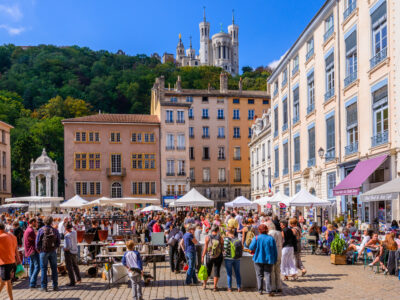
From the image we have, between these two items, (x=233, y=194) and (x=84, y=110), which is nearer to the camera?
(x=233, y=194)

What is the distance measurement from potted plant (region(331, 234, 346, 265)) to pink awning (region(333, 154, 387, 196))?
4.72m

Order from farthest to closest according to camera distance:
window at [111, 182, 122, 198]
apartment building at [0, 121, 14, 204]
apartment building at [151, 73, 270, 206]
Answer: apartment building at [151, 73, 270, 206] → apartment building at [0, 121, 14, 204] → window at [111, 182, 122, 198]

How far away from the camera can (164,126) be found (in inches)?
2200

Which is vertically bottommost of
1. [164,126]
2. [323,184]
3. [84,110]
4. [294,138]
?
[323,184]

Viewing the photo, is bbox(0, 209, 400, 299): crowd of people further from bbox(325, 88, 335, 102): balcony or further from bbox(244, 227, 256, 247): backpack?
bbox(325, 88, 335, 102): balcony

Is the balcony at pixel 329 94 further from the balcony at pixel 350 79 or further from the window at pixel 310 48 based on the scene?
the window at pixel 310 48

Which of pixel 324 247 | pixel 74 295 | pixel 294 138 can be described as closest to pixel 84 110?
pixel 294 138

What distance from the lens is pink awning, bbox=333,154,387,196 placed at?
64.3 ft

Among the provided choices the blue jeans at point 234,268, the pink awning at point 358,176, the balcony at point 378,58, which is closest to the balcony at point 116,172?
the pink awning at point 358,176

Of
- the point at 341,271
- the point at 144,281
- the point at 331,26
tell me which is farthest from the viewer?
the point at 331,26

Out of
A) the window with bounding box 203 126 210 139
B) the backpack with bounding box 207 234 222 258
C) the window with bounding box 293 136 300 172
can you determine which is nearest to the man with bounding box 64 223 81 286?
the backpack with bounding box 207 234 222 258

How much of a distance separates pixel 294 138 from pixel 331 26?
9343 mm

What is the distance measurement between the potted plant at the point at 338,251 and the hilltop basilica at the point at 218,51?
162 meters

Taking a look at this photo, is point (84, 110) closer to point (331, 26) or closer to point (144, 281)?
point (331, 26)
